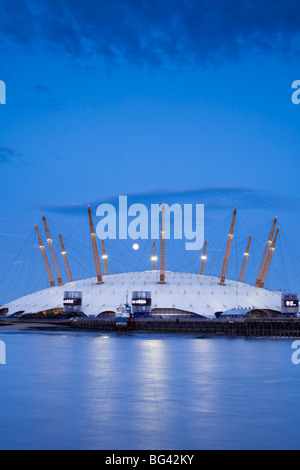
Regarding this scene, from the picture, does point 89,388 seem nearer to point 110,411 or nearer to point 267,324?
point 110,411

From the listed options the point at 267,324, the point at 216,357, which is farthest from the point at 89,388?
the point at 267,324

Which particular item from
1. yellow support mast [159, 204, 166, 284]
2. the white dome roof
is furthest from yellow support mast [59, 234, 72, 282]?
yellow support mast [159, 204, 166, 284]

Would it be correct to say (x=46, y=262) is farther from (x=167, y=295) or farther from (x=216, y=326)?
(x=216, y=326)

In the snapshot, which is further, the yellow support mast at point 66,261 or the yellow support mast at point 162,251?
the yellow support mast at point 66,261

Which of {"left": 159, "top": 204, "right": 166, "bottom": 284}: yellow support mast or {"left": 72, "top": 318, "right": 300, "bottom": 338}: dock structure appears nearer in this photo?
{"left": 72, "top": 318, "right": 300, "bottom": 338}: dock structure

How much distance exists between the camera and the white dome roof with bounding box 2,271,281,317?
418 ft

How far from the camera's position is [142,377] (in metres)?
43.1

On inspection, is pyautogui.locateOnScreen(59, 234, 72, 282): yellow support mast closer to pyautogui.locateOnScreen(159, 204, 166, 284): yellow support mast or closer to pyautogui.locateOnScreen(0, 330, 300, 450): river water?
pyautogui.locateOnScreen(159, 204, 166, 284): yellow support mast

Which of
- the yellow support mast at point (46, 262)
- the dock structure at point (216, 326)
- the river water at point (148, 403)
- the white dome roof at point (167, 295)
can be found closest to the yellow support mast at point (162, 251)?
the white dome roof at point (167, 295)

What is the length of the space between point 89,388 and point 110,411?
820 cm

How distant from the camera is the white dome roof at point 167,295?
127 m

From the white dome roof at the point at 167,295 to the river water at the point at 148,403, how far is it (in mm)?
69769

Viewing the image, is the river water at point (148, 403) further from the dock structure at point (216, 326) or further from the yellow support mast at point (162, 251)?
the yellow support mast at point (162, 251)

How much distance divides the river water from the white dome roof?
6977cm
